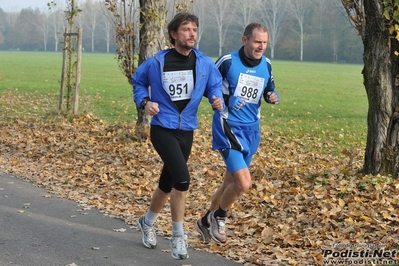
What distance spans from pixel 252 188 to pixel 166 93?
3.27 m

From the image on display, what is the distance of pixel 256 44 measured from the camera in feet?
21.5

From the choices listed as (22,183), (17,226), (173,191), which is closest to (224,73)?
(173,191)

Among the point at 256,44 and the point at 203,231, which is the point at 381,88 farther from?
the point at 203,231

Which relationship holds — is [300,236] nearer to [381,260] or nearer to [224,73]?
[381,260]

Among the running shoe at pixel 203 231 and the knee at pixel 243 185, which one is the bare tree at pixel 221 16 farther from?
the knee at pixel 243 185

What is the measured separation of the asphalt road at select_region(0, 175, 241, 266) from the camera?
20.3ft

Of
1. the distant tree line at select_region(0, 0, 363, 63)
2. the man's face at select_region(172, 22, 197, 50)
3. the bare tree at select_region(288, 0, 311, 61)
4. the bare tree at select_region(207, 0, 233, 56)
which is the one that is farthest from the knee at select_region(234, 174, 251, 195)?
the bare tree at select_region(207, 0, 233, 56)

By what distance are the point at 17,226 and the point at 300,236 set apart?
3.17 metres

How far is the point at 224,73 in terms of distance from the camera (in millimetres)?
→ 6680

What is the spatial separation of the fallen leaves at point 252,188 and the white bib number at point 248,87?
4.89ft

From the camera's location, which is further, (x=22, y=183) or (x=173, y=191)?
(x=22, y=183)

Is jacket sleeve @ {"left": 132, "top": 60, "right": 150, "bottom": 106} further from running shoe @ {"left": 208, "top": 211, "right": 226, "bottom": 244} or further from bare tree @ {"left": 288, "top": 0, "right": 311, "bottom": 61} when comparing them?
bare tree @ {"left": 288, "top": 0, "right": 311, "bottom": 61}

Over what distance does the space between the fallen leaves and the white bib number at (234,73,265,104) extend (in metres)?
1.49

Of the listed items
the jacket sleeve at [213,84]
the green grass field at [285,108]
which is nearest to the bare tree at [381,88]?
the jacket sleeve at [213,84]
